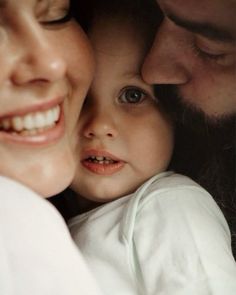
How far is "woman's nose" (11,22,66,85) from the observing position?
43 cm

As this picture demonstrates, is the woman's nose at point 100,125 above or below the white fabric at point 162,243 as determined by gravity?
above

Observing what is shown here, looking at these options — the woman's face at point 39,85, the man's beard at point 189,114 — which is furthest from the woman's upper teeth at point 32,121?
the man's beard at point 189,114

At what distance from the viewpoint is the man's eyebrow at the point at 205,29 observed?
479 mm

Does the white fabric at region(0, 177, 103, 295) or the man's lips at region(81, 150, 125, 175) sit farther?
the man's lips at region(81, 150, 125, 175)

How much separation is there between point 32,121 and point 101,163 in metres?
0.11

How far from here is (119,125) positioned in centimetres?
54

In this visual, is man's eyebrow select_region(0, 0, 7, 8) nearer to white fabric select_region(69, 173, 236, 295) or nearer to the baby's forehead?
the baby's forehead

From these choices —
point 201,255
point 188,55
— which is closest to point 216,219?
point 201,255

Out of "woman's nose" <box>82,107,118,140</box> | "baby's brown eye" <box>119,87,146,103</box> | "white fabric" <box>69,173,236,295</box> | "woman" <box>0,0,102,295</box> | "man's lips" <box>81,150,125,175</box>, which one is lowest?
"white fabric" <box>69,173,236,295</box>

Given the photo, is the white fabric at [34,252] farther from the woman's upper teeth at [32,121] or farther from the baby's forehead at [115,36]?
the baby's forehead at [115,36]

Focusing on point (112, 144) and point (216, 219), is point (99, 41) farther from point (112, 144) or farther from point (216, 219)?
point (216, 219)

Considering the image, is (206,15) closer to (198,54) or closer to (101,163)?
(198,54)

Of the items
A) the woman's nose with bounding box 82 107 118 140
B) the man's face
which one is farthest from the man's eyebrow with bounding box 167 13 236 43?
the woman's nose with bounding box 82 107 118 140

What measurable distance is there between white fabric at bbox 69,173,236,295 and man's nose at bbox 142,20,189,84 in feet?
0.33
